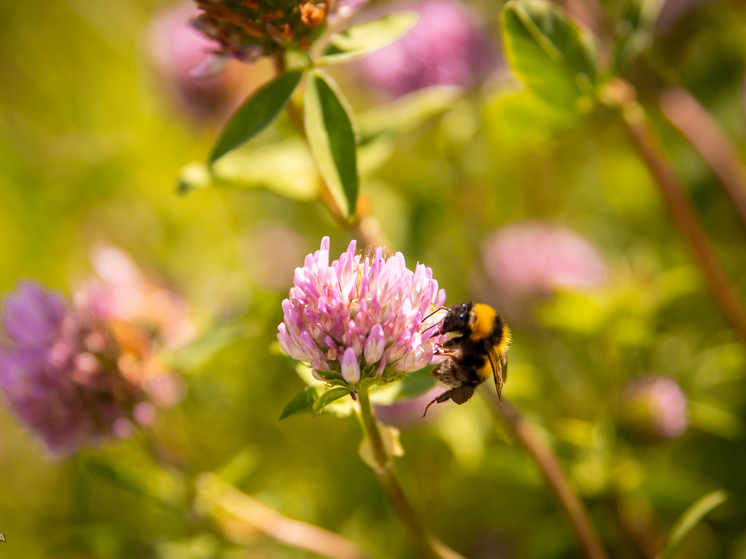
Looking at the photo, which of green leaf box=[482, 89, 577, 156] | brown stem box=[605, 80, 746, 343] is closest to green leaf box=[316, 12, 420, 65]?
green leaf box=[482, 89, 577, 156]

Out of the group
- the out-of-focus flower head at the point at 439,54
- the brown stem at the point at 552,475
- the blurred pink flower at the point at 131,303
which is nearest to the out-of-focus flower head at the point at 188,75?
the out-of-focus flower head at the point at 439,54

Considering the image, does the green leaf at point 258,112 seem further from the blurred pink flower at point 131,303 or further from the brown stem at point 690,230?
the brown stem at point 690,230

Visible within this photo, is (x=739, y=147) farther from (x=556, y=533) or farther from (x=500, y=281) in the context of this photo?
(x=556, y=533)

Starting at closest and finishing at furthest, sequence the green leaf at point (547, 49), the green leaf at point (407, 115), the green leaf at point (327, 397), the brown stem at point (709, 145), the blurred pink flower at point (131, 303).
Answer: the green leaf at point (327, 397)
the green leaf at point (547, 49)
the green leaf at point (407, 115)
the blurred pink flower at point (131, 303)
the brown stem at point (709, 145)

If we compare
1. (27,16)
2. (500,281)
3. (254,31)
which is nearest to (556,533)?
(500,281)

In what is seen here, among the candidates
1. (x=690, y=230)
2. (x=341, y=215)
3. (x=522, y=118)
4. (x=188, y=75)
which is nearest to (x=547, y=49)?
(x=522, y=118)

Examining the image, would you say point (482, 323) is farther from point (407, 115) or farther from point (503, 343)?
point (407, 115)

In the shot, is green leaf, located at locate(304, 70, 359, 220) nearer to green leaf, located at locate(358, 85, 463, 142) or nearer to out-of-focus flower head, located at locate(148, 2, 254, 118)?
green leaf, located at locate(358, 85, 463, 142)
